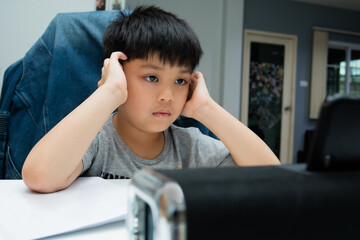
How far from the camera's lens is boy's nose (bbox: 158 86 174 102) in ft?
2.34

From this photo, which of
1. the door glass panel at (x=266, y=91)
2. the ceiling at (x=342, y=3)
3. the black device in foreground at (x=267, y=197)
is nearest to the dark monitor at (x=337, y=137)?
the black device in foreground at (x=267, y=197)

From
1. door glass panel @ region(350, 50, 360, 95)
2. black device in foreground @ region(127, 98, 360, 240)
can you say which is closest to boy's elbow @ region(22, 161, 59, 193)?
black device in foreground @ region(127, 98, 360, 240)

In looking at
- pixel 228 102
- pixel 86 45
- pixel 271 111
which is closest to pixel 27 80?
pixel 86 45

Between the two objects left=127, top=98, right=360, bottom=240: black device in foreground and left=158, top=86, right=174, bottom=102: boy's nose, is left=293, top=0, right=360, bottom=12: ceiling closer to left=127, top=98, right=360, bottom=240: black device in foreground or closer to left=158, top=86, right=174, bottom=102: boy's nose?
left=158, top=86, right=174, bottom=102: boy's nose

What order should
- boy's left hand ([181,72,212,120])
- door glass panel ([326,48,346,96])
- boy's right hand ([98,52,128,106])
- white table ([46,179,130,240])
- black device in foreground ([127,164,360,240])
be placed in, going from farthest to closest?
door glass panel ([326,48,346,96])
boy's left hand ([181,72,212,120])
boy's right hand ([98,52,128,106])
white table ([46,179,130,240])
black device in foreground ([127,164,360,240])

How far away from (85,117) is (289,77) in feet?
14.8

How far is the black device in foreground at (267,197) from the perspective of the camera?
17 cm

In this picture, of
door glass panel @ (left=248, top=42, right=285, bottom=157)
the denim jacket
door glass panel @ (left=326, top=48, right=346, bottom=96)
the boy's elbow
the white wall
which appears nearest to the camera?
the boy's elbow

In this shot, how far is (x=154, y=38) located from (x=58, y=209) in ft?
1.62

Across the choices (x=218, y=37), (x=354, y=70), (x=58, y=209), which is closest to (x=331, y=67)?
(x=354, y=70)

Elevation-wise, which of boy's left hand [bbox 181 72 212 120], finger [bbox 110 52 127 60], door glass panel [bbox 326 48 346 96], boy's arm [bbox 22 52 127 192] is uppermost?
door glass panel [bbox 326 48 346 96]

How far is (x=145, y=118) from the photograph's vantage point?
75 cm

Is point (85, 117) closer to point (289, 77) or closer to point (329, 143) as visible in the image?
point (329, 143)

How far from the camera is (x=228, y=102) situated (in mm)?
3834
